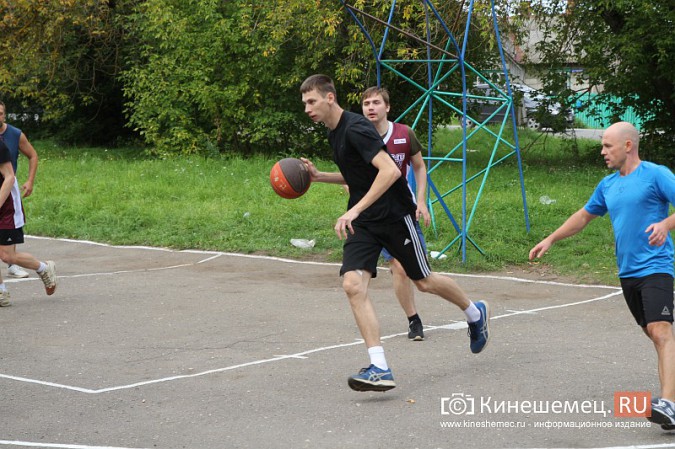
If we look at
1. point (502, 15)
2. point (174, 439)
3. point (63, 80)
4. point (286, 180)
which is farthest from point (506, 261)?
point (63, 80)

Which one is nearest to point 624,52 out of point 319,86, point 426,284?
point 426,284

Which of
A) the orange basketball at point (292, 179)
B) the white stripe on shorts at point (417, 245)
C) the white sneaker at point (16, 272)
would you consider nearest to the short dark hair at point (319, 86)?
the orange basketball at point (292, 179)

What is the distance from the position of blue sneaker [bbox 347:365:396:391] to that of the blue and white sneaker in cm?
156

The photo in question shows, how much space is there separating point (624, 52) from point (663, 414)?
546 inches

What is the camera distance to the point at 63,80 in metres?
25.3

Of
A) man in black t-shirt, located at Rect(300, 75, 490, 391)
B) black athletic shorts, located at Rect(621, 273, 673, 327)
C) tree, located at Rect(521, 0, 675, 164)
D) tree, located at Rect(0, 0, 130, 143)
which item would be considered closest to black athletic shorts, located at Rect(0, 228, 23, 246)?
man in black t-shirt, located at Rect(300, 75, 490, 391)

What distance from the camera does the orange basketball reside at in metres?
7.01

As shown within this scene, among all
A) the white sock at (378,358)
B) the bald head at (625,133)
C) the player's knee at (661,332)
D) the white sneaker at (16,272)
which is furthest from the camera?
the white sneaker at (16,272)

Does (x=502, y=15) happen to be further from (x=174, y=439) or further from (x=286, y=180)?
(x=174, y=439)

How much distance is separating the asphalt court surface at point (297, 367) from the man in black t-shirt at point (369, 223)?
0.32 meters

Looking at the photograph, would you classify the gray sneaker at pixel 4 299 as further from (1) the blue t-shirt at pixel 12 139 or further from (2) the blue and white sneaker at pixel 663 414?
(2) the blue and white sneaker at pixel 663 414

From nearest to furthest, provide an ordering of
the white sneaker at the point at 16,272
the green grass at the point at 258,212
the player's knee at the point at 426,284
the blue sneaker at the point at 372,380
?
the blue sneaker at the point at 372,380 → the player's knee at the point at 426,284 → the white sneaker at the point at 16,272 → the green grass at the point at 258,212

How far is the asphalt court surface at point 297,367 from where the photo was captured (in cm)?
535

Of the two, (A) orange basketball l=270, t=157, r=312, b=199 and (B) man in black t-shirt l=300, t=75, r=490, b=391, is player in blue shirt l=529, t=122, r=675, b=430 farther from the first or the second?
(A) orange basketball l=270, t=157, r=312, b=199
